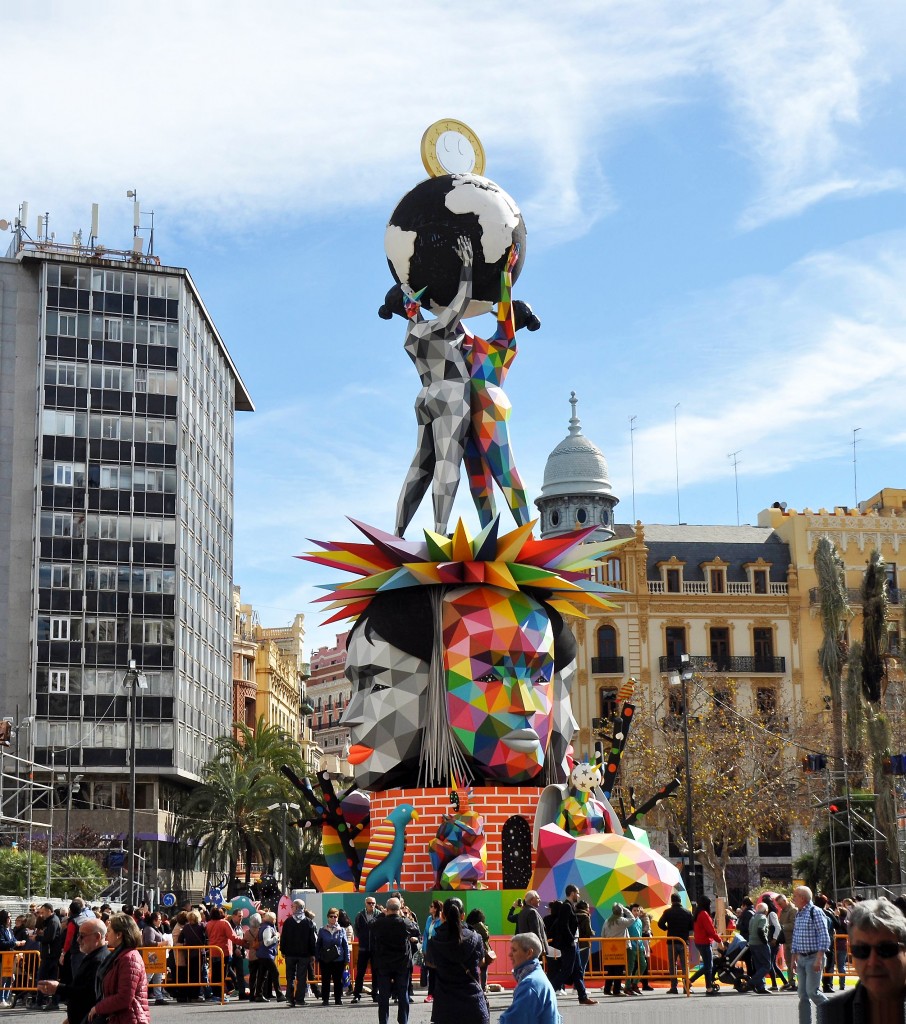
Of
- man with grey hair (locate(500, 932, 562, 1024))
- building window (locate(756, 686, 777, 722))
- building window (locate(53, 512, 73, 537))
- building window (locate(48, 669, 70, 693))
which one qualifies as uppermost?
building window (locate(53, 512, 73, 537))

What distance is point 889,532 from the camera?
6638 cm

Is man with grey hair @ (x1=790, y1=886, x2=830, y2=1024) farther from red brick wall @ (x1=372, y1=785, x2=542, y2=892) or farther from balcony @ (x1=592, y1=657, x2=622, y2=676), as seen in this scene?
balcony @ (x1=592, y1=657, x2=622, y2=676)

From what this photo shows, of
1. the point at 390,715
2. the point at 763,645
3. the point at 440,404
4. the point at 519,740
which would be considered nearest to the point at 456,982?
the point at 519,740

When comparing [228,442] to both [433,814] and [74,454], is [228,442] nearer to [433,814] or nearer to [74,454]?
[74,454]

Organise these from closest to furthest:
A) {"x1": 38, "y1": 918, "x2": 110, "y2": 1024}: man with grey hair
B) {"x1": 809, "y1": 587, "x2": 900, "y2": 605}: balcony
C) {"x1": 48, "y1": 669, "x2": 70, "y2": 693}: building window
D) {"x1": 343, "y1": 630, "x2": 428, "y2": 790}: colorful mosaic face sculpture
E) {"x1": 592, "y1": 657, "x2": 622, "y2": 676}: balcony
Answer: {"x1": 38, "y1": 918, "x2": 110, "y2": 1024}: man with grey hair, {"x1": 343, "y1": 630, "x2": 428, "y2": 790}: colorful mosaic face sculpture, {"x1": 592, "y1": 657, "x2": 622, "y2": 676}: balcony, {"x1": 48, "y1": 669, "x2": 70, "y2": 693}: building window, {"x1": 809, "y1": 587, "x2": 900, "y2": 605}: balcony

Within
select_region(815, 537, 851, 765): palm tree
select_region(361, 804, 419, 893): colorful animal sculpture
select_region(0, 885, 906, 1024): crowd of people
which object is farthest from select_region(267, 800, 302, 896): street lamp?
select_region(0, 885, 906, 1024): crowd of people

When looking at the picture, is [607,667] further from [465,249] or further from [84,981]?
[84,981]

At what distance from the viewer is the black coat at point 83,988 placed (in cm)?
1065

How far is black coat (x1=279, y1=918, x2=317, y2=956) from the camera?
2086 centimetres

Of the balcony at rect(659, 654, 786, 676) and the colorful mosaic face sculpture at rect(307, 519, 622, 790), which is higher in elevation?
the balcony at rect(659, 654, 786, 676)

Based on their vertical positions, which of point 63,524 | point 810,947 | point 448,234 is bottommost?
point 810,947

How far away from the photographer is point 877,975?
5645mm

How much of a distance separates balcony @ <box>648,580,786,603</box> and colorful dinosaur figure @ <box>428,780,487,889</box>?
37283 mm

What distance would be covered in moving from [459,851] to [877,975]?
21.9 metres
